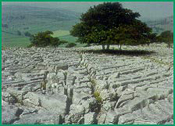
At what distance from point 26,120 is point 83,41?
1353 centimetres

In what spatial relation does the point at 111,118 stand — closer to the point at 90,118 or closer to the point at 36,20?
the point at 90,118

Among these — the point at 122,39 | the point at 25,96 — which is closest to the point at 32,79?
the point at 25,96

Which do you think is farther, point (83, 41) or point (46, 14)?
point (46, 14)

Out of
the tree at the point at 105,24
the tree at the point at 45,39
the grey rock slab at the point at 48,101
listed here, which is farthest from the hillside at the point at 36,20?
the grey rock slab at the point at 48,101

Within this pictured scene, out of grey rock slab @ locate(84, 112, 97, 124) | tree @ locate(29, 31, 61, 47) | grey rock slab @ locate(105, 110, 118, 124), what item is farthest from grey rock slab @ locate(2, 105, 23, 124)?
tree @ locate(29, 31, 61, 47)

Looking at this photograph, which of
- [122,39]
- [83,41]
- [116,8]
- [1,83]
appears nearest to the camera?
[1,83]

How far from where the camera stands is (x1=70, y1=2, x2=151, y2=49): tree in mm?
17609

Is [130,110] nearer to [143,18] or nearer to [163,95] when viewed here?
[163,95]

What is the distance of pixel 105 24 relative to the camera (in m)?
19.6

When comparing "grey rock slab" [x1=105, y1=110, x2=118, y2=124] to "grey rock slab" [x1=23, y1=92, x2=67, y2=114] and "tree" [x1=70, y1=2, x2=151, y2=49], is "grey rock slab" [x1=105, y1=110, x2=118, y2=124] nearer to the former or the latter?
"grey rock slab" [x1=23, y1=92, x2=67, y2=114]

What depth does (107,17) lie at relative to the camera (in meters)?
19.5

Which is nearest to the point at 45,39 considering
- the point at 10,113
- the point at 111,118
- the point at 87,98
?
the point at 87,98

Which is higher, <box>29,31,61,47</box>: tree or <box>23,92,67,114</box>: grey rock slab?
<box>23,92,67,114</box>: grey rock slab

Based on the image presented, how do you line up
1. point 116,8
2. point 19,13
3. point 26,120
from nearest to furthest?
point 26,120
point 116,8
point 19,13
